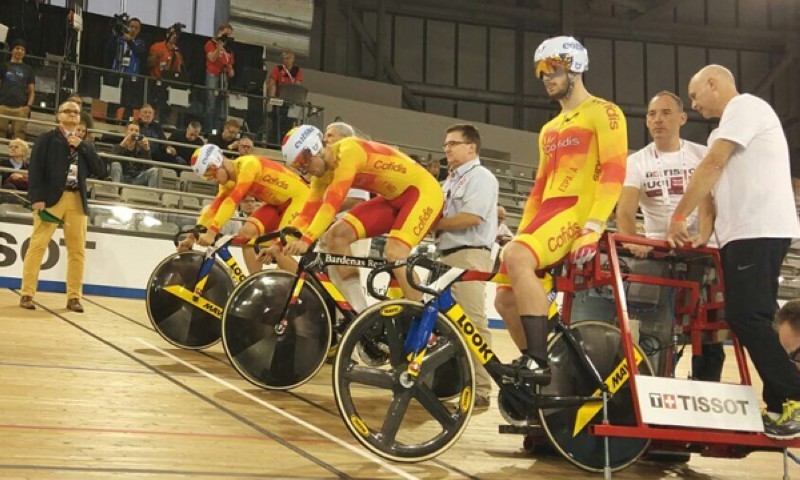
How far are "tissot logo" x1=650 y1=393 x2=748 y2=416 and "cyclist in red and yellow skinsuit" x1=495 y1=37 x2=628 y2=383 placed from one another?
469mm

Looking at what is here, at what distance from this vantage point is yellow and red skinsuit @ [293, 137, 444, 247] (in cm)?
509

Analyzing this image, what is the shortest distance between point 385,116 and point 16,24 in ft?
26.2

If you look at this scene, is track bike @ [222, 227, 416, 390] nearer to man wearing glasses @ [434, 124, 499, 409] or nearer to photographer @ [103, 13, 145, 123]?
man wearing glasses @ [434, 124, 499, 409]

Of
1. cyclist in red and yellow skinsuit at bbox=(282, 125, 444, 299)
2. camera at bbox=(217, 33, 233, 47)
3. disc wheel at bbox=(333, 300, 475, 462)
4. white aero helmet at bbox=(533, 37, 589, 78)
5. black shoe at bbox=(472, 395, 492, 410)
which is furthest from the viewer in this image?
camera at bbox=(217, 33, 233, 47)

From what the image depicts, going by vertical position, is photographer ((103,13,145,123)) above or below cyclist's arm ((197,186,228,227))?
above

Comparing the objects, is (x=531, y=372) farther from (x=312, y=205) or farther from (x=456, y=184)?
(x=456, y=184)

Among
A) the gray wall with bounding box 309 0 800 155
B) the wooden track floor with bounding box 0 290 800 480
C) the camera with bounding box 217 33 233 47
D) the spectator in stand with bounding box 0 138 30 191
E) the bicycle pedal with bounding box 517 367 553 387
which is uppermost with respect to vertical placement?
the gray wall with bounding box 309 0 800 155

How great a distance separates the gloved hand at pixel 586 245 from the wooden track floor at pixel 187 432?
0.89 metres

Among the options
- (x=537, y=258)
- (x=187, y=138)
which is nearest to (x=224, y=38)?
(x=187, y=138)

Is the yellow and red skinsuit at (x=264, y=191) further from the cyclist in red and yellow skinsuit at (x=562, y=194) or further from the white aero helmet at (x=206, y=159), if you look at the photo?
the cyclist in red and yellow skinsuit at (x=562, y=194)

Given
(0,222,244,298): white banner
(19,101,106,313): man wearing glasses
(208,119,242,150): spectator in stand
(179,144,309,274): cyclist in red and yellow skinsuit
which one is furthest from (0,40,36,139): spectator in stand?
(179,144,309,274): cyclist in red and yellow skinsuit

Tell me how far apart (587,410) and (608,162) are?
41.1 inches

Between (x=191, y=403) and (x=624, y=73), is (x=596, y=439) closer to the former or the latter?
(x=191, y=403)

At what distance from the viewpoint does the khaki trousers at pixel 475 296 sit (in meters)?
5.36
